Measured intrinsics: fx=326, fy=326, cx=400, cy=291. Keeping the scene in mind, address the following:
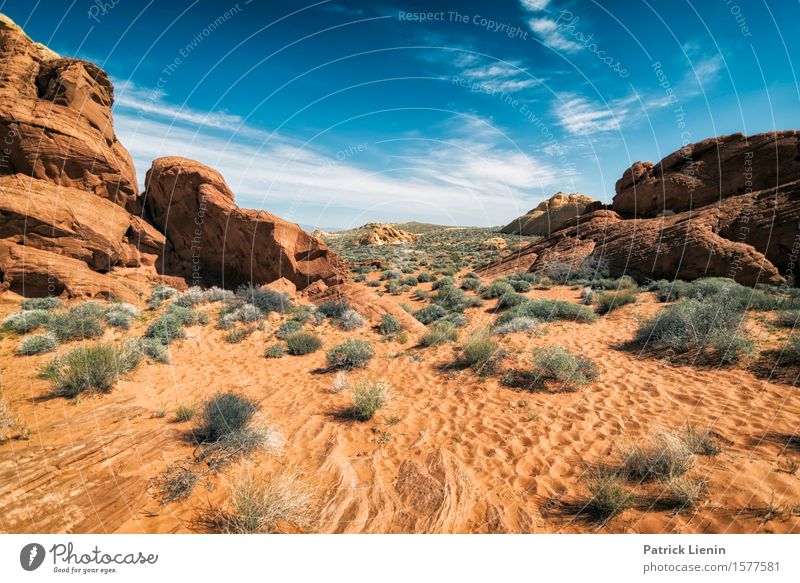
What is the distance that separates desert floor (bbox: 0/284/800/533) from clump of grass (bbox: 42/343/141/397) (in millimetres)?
226

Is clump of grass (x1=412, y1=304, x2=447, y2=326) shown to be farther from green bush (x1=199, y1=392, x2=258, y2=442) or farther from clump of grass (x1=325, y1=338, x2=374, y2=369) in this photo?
green bush (x1=199, y1=392, x2=258, y2=442)

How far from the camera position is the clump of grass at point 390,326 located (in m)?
11.6

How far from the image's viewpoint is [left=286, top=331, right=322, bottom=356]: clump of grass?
10.1 metres

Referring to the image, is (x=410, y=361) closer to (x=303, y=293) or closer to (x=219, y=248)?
(x=303, y=293)

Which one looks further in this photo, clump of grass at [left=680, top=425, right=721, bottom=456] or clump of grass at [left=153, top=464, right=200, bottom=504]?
clump of grass at [left=680, top=425, right=721, bottom=456]

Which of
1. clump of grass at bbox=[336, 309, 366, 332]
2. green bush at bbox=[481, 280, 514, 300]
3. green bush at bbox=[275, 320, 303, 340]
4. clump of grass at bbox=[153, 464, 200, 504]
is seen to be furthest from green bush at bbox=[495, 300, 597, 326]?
clump of grass at bbox=[153, 464, 200, 504]

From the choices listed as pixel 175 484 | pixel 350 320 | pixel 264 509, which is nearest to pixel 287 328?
pixel 350 320

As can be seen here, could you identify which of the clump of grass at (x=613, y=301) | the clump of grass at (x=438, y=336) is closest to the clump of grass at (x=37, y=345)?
the clump of grass at (x=438, y=336)

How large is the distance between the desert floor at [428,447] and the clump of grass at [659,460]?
8.0 inches

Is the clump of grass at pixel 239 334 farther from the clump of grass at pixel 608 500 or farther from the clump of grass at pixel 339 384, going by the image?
the clump of grass at pixel 608 500

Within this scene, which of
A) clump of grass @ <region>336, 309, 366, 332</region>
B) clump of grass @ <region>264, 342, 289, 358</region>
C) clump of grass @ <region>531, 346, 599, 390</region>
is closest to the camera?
clump of grass @ <region>531, 346, 599, 390</region>

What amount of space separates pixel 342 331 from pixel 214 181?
1113 centimetres

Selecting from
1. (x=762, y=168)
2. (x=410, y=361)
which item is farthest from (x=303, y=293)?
(x=762, y=168)

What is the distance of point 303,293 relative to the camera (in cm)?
1584
